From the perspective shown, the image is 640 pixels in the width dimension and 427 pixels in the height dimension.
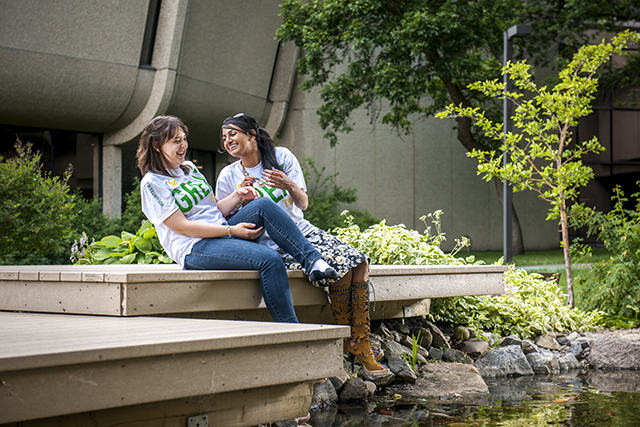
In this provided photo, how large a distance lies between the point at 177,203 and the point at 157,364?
173 cm

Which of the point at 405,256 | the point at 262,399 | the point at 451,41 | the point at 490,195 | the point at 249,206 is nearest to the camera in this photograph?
the point at 262,399

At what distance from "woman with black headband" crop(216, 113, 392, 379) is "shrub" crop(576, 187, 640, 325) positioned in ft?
13.8

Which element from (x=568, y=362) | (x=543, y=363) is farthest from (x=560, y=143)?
(x=543, y=363)

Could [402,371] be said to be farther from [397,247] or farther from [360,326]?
[397,247]

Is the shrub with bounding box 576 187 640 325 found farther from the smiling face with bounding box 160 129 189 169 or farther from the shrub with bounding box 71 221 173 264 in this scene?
the smiling face with bounding box 160 129 189 169

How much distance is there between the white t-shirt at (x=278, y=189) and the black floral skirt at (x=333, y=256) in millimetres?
141

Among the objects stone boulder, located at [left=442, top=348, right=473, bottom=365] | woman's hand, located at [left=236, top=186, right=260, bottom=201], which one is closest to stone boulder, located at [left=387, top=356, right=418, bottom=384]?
stone boulder, located at [left=442, top=348, right=473, bottom=365]

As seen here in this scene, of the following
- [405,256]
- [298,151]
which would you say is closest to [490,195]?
[298,151]

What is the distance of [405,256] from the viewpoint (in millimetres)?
6508

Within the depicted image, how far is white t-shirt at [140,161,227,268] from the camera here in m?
3.80

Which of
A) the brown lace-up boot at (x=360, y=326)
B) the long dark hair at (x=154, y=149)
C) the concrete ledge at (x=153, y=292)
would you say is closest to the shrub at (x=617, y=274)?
the concrete ledge at (x=153, y=292)

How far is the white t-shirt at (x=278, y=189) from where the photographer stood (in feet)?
14.2

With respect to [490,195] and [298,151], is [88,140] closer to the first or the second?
[298,151]

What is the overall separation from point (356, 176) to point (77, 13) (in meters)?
9.81
